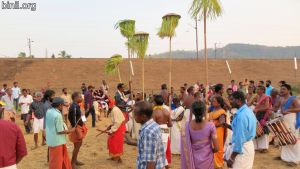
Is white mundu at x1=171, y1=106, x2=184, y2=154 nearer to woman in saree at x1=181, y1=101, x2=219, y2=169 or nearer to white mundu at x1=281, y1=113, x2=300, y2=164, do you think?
white mundu at x1=281, y1=113, x2=300, y2=164

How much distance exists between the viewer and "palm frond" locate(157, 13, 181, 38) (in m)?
9.66

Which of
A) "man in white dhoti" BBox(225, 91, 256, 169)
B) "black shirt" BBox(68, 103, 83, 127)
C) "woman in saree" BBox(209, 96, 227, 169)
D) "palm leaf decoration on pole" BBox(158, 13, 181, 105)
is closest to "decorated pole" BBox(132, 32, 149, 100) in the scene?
"palm leaf decoration on pole" BBox(158, 13, 181, 105)

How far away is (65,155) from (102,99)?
34.3 ft

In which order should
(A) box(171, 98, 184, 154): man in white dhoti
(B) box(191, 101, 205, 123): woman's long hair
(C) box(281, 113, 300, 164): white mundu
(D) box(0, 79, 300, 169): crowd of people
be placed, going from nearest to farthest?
1. (D) box(0, 79, 300, 169): crowd of people
2. (B) box(191, 101, 205, 123): woman's long hair
3. (C) box(281, 113, 300, 164): white mundu
4. (A) box(171, 98, 184, 154): man in white dhoti

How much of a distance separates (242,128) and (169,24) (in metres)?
5.21

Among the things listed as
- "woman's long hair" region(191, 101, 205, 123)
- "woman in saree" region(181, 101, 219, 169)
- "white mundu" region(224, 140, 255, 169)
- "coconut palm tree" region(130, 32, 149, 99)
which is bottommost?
"white mundu" region(224, 140, 255, 169)

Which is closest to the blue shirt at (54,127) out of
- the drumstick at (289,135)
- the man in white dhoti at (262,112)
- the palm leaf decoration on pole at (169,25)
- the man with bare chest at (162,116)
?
the man with bare chest at (162,116)

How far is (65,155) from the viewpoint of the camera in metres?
6.91

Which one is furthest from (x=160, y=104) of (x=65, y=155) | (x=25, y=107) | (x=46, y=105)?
(x=25, y=107)

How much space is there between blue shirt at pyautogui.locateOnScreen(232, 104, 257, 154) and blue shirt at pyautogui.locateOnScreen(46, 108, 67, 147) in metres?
3.23

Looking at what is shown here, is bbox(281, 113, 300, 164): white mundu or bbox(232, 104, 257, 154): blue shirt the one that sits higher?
bbox(232, 104, 257, 154): blue shirt

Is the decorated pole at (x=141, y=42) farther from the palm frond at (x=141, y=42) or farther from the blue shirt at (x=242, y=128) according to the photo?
the blue shirt at (x=242, y=128)

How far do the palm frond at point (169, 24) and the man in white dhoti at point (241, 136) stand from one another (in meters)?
4.73

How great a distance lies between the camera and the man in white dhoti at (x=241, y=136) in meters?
5.09
